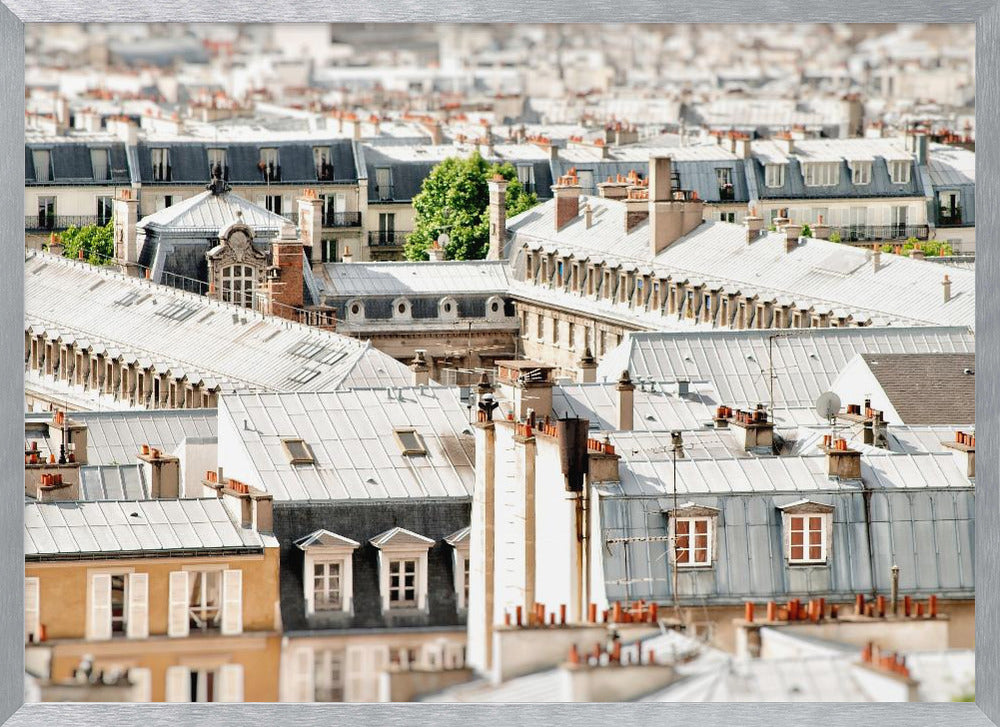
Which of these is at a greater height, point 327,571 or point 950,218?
point 950,218

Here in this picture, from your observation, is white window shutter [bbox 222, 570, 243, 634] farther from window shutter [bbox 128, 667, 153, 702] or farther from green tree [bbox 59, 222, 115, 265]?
green tree [bbox 59, 222, 115, 265]

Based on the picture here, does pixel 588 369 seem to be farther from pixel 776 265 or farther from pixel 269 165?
pixel 269 165

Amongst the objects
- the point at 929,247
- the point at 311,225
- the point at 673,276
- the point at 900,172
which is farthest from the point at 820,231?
the point at 311,225

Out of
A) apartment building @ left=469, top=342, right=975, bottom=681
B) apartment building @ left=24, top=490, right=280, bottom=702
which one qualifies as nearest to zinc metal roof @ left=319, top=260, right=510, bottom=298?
apartment building @ left=24, top=490, right=280, bottom=702

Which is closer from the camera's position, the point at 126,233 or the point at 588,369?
the point at 588,369

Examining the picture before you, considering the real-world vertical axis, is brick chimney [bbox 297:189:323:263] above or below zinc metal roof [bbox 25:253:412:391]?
above

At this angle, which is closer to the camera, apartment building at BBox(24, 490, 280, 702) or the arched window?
apartment building at BBox(24, 490, 280, 702)

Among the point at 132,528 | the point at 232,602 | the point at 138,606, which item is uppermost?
the point at 132,528

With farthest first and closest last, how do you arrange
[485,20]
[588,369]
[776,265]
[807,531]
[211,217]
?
[211,217]
[776,265]
[588,369]
[807,531]
[485,20]
